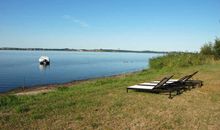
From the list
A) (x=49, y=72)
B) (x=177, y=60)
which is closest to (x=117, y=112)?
(x=177, y=60)

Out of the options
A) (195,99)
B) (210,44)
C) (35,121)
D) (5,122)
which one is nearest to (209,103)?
(195,99)

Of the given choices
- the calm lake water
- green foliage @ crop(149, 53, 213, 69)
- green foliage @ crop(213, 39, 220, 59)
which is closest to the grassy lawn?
green foliage @ crop(149, 53, 213, 69)

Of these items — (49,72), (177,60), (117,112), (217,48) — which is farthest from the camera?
(49,72)

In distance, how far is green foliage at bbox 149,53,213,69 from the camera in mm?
34219

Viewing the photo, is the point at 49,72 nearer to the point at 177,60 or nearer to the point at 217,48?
the point at 177,60

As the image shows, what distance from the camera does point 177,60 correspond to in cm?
3428

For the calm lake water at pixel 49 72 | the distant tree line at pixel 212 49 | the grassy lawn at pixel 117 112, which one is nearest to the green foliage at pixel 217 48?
the distant tree line at pixel 212 49

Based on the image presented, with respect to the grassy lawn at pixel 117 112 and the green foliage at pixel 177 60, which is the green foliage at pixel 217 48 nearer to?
the green foliage at pixel 177 60

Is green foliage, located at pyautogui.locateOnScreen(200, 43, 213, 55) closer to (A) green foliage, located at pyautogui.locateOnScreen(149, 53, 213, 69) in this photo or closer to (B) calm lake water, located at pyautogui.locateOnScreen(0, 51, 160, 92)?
(A) green foliage, located at pyautogui.locateOnScreen(149, 53, 213, 69)

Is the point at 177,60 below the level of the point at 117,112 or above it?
above

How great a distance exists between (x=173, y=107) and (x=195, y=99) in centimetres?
199

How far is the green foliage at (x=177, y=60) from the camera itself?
112ft

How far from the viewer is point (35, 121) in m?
8.32

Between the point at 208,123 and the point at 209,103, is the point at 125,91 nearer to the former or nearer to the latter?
the point at 209,103
